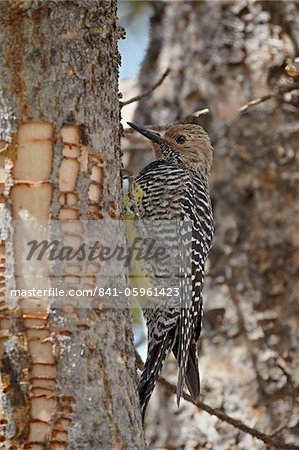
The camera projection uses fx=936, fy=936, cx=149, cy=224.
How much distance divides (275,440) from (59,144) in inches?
62.7

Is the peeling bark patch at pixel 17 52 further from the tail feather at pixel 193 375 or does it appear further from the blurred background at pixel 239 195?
the blurred background at pixel 239 195

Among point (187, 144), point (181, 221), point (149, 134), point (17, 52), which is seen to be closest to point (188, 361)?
point (181, 221)

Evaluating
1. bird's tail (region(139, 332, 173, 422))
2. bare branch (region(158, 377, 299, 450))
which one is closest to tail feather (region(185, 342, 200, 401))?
bird's tail (region(139, 332, 173, 422))

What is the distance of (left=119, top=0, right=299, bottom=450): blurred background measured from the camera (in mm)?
5164

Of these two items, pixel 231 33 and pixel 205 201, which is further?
pixel 231 33

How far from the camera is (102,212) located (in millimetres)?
2736

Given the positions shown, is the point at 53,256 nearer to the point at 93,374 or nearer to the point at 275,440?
the point at 93,374

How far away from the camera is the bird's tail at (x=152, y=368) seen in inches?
140

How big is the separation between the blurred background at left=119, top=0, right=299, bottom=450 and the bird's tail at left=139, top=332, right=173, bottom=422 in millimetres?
835

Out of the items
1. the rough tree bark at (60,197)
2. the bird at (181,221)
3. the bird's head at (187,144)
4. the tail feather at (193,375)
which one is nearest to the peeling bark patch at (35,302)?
the rough tree bark at (60,197)

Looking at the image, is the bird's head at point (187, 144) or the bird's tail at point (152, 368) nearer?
the bird's tail at point (152, 368)

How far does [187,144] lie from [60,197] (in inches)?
96.8

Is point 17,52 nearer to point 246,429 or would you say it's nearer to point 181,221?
point 246,429

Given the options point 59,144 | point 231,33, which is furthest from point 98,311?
point 231,33
